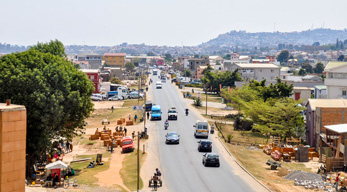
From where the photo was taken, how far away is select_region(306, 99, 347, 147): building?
5278 centimetres

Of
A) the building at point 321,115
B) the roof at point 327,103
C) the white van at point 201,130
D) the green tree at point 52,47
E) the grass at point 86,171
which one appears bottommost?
the grass at point 86,171

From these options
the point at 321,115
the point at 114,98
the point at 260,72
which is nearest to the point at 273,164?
the point at 321,115

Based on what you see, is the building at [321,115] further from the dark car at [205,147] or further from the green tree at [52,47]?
the green tree at [52,47]

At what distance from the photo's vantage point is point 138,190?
3438 cm

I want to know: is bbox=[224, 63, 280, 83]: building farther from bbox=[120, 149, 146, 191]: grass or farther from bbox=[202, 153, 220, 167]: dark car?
bbox=[202, 153, 220, 167]: dark car

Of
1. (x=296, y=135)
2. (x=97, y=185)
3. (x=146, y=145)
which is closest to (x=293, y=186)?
(x=97, y=185)

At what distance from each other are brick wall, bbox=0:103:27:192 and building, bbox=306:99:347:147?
125ft

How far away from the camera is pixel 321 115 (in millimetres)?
52969

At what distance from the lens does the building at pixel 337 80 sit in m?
80.8

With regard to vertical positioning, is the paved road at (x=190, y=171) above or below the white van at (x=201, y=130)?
below

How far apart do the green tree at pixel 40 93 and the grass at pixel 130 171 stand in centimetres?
696

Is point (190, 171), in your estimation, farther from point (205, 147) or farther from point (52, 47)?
point (52, 47)

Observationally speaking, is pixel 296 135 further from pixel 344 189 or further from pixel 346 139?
pixel 344 189

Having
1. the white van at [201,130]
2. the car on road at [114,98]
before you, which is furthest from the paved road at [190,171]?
the car on road at [114,98]
